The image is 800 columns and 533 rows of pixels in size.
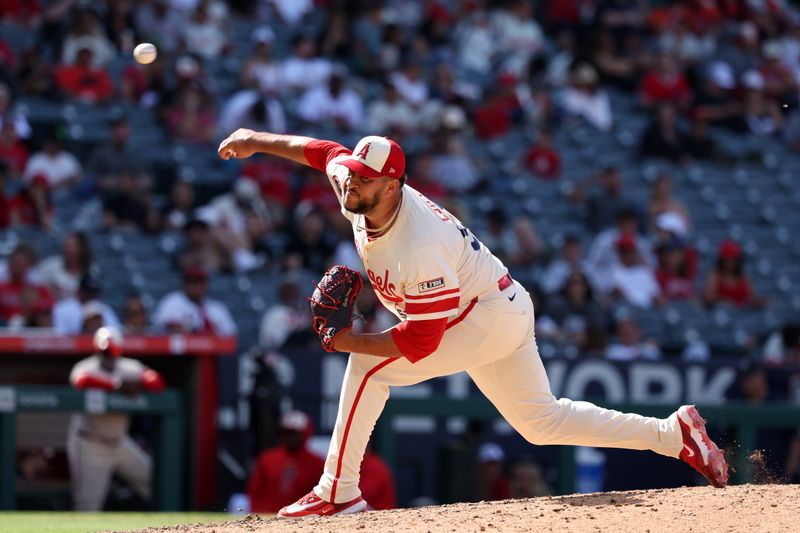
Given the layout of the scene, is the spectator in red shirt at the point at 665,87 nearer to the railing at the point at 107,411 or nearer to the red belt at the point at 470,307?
the railing at the point at 107,411

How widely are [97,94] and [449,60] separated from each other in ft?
16.0

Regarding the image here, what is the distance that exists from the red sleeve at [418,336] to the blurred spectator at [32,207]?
706 centimetres

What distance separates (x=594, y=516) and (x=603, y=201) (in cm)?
926

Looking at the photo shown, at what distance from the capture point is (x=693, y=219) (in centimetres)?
1568

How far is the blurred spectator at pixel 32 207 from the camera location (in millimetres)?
11812

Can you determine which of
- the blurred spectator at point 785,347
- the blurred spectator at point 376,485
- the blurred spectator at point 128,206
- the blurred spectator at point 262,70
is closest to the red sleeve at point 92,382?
the blurred spectator at point 376,485

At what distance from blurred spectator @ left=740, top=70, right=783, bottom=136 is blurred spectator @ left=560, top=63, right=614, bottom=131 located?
2188 mm

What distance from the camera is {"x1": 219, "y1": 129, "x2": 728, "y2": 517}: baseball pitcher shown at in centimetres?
550

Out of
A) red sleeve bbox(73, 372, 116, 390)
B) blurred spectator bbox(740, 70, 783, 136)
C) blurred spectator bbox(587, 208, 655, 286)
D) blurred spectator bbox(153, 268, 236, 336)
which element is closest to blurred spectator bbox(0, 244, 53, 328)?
blurred spectator bbox(153, 268, 236, 336)

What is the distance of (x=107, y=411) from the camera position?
30.7 feet

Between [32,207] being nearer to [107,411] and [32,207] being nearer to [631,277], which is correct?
[107,411]

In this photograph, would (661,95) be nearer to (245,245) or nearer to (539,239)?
(539,239)

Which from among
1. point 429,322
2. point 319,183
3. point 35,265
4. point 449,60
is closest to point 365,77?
point 449,60

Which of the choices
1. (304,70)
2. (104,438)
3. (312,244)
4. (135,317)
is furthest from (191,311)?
(304,70)
